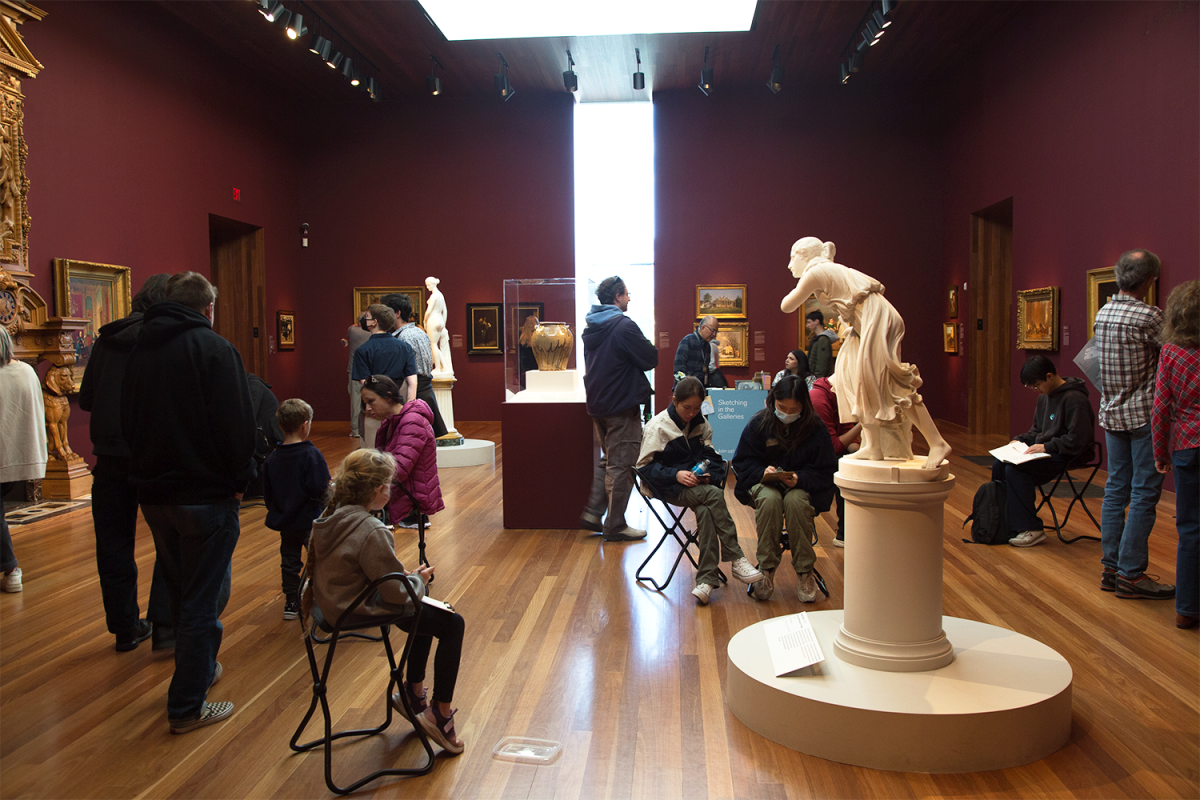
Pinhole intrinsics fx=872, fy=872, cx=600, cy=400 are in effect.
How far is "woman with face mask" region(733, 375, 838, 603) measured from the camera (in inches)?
189

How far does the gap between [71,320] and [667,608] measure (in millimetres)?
6748

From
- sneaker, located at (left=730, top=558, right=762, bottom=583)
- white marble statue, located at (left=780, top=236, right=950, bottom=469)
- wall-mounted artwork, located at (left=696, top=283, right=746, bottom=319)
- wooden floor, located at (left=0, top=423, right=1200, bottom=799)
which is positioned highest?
wall-mounted artwork, located at (left=696, top=283, right=746, bottom=319)

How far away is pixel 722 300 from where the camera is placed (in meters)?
14.5

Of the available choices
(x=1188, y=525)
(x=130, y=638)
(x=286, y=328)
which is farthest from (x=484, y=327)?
(x=1188, y=525)

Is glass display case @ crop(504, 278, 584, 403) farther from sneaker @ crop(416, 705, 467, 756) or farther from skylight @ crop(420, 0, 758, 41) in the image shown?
skylight @ crop(420, 0, 758, 41)

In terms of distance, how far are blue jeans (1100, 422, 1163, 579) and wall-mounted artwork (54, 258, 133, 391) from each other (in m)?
8.84

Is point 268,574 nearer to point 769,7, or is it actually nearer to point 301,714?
point 301,714

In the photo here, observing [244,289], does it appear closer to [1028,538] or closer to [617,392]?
[617,392]

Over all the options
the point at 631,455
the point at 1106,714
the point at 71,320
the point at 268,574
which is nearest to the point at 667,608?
the point at 631,455

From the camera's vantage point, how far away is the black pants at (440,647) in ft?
9.94

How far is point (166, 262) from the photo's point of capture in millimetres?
11211

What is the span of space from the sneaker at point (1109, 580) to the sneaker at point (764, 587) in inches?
75.2

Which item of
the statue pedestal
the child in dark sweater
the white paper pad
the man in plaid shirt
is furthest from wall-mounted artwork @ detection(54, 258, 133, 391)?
the man in plaid shirt

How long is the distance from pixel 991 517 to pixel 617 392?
9.22 feet
